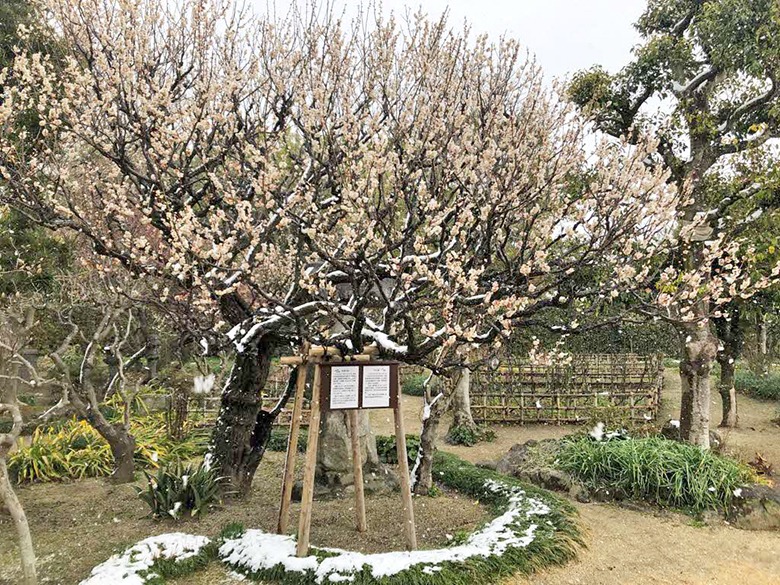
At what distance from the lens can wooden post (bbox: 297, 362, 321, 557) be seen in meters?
4.54

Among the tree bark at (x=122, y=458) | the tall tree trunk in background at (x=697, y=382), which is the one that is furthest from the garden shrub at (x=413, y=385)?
the tree bark at (x=122, y=458)

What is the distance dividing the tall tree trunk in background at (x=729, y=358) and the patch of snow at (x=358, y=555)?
8.60 meters

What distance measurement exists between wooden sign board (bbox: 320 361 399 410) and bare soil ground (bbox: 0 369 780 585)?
1.42 m

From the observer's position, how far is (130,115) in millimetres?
5395

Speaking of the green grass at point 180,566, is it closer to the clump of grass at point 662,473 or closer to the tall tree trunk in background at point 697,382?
the clump of grass at point 662,473

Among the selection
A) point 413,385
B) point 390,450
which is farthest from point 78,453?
point 413,385

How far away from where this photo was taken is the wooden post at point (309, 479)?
454 cm

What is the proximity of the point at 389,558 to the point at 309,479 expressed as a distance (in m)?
0.99

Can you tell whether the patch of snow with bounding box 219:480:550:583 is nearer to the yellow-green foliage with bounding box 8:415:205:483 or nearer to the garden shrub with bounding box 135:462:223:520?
the garden shrub with bounding box 135:462:223:520

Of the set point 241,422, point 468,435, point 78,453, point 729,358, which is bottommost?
point 468,435

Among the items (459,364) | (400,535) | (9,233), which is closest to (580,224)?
(459,364)

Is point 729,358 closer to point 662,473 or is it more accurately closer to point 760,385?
point 760,385

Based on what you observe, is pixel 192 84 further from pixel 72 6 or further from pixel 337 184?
pixel 337 184

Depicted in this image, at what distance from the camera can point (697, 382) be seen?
8242 millimetres
